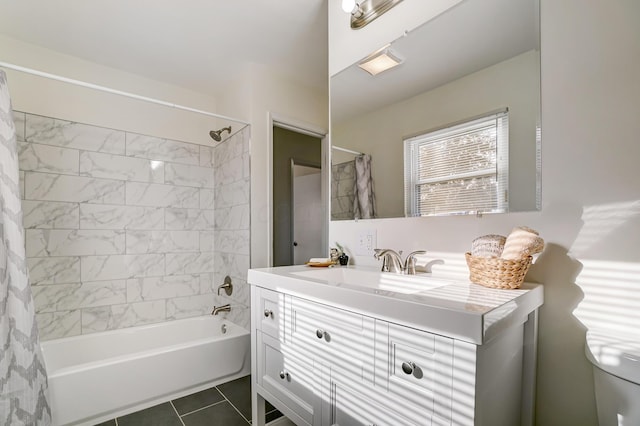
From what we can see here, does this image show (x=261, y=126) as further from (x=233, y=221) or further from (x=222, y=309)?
(x=222, y=309)

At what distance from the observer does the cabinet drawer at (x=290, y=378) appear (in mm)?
1149

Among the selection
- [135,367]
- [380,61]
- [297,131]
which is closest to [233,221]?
[297,131]

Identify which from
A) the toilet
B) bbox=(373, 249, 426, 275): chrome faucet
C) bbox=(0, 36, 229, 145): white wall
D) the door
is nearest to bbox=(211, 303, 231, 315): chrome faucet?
the door

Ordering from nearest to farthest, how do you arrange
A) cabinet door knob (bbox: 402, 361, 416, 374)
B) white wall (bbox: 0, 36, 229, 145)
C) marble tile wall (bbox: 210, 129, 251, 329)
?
cabinet door knob (bbox: 402, 361, 416, 374) < white wall (bbox: 0, 36, 229, 145) < marble tile wall (bbox: 210, 129, 251, 329)

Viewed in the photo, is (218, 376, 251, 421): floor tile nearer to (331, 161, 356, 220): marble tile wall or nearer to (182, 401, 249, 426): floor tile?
(182, 401, 249, 426): floor tile

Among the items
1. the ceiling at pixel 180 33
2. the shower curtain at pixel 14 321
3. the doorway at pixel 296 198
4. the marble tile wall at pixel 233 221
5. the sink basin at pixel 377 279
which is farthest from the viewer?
the doorway at pixel 296 198

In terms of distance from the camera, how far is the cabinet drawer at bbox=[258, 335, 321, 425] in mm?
1149

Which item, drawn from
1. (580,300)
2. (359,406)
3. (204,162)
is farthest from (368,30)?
(204,162)

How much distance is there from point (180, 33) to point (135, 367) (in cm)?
226

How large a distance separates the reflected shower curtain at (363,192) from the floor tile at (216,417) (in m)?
1.41

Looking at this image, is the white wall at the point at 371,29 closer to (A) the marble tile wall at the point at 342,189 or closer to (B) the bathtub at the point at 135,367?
(A) the marble tile wall at the point at 342,189

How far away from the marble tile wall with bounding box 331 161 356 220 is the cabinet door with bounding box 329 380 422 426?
3.02ft

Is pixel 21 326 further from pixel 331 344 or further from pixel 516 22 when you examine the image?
pixel 516 22

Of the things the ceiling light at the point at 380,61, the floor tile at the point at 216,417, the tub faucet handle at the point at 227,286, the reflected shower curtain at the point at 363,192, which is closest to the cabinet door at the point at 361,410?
the reflected shower curtain at the point at 363,192
